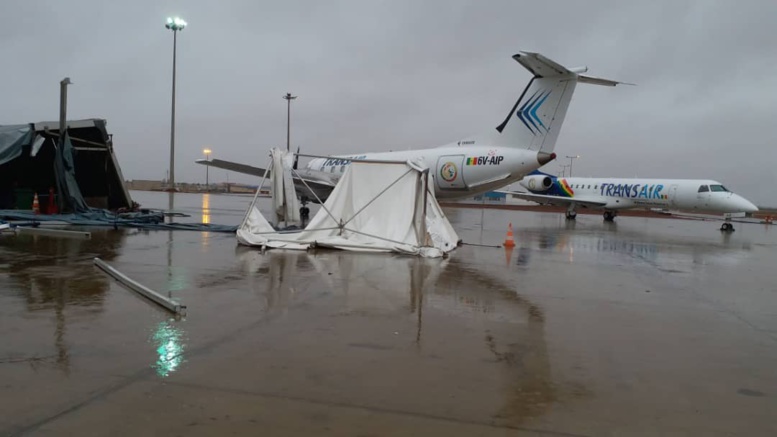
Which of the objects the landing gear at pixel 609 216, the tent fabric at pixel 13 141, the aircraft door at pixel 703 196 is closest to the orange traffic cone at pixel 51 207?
the tent fabric at pixel 13 141

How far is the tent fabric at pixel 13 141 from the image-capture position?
45.1 feet

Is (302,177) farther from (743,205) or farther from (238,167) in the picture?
(743,205)

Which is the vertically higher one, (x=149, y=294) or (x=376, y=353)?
(x=149, y=294)

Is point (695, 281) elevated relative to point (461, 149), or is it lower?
Answer: lower

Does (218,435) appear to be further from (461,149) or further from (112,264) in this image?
(461,149)

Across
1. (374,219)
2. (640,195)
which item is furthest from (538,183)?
(374,219)

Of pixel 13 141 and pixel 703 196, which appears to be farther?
pixel 703 196

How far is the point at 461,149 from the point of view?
16906 millimetres

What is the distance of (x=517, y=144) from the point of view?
15.3 meters

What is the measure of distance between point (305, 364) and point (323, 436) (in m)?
1.00

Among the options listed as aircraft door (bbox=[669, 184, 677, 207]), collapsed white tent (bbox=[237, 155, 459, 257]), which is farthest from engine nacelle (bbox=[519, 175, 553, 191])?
collapsed white tent (bbox=[237, 155, 459, 257])

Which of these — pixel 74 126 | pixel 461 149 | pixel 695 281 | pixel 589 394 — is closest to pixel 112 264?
pixel 589 394

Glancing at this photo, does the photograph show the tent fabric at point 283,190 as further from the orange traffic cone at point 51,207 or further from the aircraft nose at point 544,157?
the orange traffic cone at point 51,207

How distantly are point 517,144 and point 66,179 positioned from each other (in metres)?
13.3
